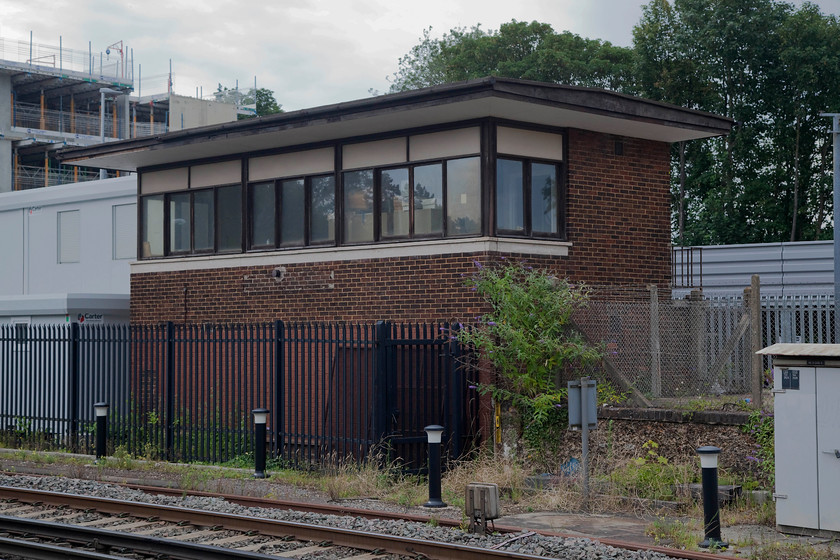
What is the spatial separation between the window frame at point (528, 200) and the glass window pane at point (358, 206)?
2.42 metres

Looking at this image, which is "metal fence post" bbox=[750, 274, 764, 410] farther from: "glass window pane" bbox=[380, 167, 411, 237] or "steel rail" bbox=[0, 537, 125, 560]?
"steel rail" bbox=[0, 537, 125, 560]

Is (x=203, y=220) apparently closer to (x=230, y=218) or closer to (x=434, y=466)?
(x=230, y=218)

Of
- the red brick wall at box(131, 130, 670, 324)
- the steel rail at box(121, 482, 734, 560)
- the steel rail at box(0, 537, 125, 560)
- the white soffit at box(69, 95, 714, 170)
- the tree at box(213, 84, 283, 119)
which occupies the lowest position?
the steel rail at box(121, 482, 734, 560)

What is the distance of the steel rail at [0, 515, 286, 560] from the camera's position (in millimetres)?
8750

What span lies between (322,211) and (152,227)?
4620 mm

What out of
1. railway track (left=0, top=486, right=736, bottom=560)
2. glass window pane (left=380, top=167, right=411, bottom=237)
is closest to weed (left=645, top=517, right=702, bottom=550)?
railway track (left=0, top=486, right=736, bottom=560)

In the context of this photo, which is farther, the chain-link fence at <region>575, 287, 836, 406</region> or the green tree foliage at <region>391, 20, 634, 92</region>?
the green tree foliage at <region>391, 20, 634, 92</region>

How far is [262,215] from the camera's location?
18594 millimetres

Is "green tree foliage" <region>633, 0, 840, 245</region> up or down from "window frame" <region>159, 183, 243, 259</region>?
up

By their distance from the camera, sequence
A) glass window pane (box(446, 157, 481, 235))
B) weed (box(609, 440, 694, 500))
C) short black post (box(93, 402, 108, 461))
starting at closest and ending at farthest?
weed (box(609, 440, 694, 500)), glass window pane (box(446, 157, 481, 235)), short black post (box(93, 402, 108, 461))

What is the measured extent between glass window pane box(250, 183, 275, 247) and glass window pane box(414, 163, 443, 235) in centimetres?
325

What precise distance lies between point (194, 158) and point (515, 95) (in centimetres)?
760

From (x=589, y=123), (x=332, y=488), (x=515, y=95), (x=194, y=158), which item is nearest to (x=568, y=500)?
(x=332, y=488)

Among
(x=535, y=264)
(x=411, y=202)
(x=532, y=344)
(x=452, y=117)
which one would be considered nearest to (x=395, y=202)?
(x=411, y=202)
